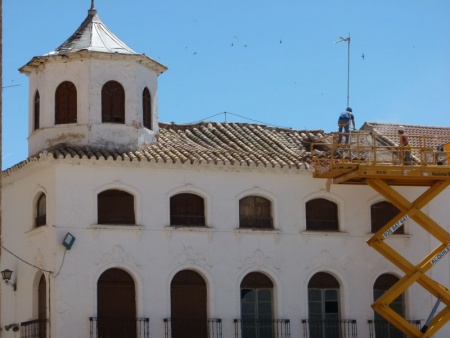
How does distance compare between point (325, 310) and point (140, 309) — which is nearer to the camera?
point (140, 309)

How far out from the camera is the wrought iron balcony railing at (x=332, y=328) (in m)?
41.9

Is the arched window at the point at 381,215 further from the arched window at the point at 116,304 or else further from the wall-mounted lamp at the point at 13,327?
the wall-mounted lamp at the point at 13,327

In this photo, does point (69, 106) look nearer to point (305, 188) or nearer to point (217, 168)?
point (217, 168)

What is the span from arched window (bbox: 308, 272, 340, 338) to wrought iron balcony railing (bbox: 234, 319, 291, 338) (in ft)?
3.42

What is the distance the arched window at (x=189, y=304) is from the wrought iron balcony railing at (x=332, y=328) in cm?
370

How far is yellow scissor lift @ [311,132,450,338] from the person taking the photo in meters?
40.4

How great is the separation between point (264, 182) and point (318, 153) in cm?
233

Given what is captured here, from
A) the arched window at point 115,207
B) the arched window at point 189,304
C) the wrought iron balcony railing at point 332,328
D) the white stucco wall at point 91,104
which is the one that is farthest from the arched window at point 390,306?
the white stucco wall at point 91,104

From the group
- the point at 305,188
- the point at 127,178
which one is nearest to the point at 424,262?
the point at 305,188

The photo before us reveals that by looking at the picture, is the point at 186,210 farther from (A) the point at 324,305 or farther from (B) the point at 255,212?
(A) the point at 324,305

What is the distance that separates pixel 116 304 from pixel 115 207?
3.00m

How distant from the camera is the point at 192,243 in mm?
40438

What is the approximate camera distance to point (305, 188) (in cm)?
4238

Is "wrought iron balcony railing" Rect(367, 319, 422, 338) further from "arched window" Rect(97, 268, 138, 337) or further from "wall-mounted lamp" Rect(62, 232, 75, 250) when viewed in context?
"wall-mounted lamp" Rect(62, 232, 75, 250)
